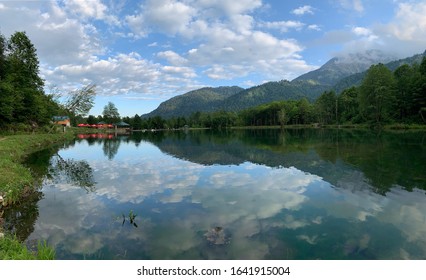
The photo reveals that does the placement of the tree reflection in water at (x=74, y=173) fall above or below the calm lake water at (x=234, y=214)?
above

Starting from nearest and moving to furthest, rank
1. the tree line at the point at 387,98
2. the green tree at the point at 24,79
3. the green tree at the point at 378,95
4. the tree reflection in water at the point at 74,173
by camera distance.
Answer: the tree reflection in water at the point at 74,173 → the green tree at the point at 24,79 → the tree line at the point at 387,98 → the green tree at the point at 378,95

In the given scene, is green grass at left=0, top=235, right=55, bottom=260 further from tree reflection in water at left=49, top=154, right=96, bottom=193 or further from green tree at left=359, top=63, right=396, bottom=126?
green tree at left=359, top=63, right=396, bottom=126

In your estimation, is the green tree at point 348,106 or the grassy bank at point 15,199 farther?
the green tree at point 348,106

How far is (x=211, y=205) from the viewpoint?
15.2 m

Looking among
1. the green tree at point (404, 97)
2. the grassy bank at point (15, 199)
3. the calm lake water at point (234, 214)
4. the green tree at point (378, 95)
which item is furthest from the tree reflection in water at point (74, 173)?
the green tree at point (378, 95)

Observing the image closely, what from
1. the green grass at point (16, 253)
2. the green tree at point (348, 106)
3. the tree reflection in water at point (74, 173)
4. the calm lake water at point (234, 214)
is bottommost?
the calm lake water at point (234, 214)

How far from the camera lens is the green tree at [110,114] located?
193 meters

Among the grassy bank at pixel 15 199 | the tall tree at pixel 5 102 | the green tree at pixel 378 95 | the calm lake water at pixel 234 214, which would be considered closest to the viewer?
the grassy bank at pixel 15 199

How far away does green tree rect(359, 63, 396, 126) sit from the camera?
9069 centimetres

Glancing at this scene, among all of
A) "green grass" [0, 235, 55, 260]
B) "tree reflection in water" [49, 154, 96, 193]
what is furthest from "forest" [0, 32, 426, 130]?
"green grass" [0, 235, 55, 260]

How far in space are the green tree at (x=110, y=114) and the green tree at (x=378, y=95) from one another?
149365 millimetres

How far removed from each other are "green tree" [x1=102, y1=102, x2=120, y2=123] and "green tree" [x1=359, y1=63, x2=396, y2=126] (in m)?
149

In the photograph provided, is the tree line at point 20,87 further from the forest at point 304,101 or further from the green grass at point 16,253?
the green grass at point 16,253

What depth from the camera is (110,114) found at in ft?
643
